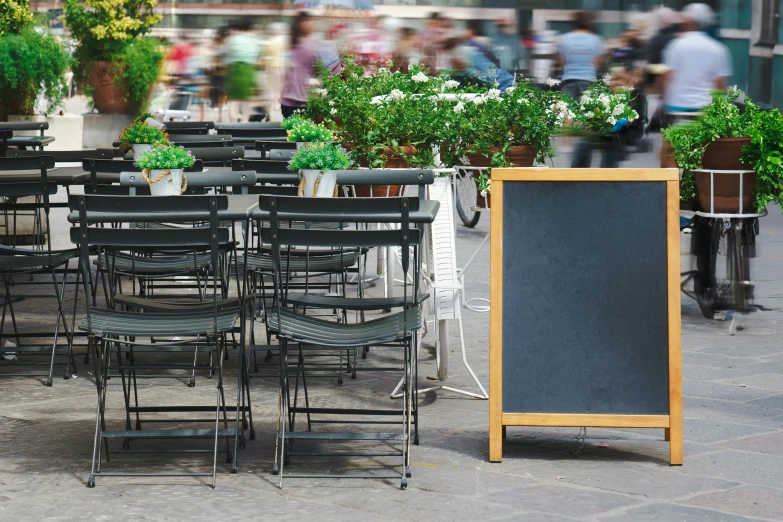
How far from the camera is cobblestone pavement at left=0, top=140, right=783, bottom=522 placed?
12.3 ft

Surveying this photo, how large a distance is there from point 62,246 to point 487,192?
480 centimetres

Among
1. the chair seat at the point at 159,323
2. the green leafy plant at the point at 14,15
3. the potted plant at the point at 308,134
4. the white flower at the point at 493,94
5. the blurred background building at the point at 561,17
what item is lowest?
the chair seat at the point at 159,323

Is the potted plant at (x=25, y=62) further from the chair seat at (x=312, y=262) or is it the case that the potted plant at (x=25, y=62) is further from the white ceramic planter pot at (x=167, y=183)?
the white ceramic planter pot at (x=167, y=183)

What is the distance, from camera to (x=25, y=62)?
14.6 metres

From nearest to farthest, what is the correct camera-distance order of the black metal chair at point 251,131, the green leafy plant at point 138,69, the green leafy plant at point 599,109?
the green leafy plant at point 599,109, the black metal chair at point 251,131, the green leafy plant at point 138,69

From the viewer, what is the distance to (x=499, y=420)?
167 inches

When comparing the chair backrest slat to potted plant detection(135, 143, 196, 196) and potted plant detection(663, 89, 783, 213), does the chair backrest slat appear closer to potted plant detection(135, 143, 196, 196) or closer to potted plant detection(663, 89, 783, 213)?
potted plant detection(135, 143, 196, 196)

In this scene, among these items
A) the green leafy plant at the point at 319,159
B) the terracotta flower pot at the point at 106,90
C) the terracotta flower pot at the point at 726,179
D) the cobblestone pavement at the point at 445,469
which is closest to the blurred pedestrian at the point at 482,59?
the green leafy plant at the point at 319,159

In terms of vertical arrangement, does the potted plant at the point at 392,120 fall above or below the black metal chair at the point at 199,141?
above

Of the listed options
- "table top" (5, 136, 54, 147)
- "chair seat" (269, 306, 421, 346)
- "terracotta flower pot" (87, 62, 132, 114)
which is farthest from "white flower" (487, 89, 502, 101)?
"terracotta flower pot" (87, 62, 132, 114)

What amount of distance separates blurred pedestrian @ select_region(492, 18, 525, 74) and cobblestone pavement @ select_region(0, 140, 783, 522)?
1341mm

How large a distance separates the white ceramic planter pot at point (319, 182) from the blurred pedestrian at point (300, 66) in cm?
53

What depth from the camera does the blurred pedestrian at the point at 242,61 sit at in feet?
15.8

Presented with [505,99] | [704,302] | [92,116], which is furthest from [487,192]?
[92,116]
